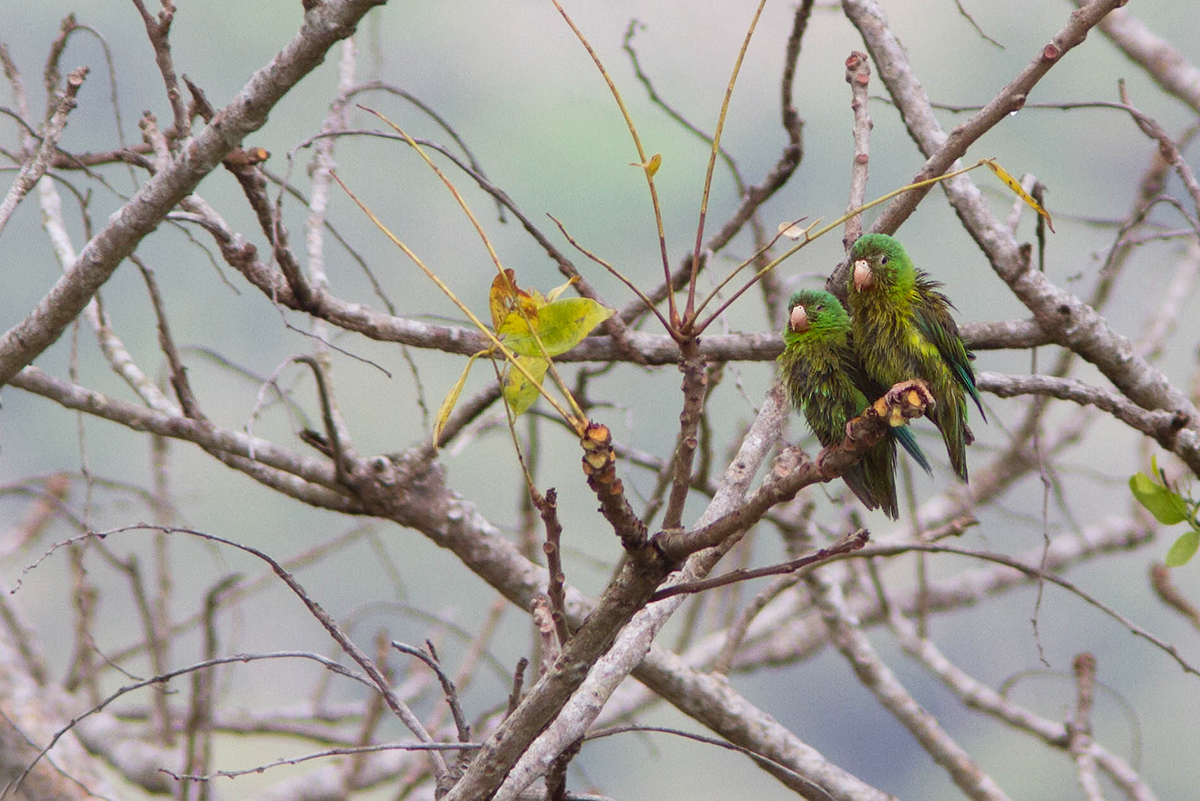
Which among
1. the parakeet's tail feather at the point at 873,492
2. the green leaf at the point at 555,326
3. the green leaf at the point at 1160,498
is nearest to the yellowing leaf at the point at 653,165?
the green leaf at the point at 555,326

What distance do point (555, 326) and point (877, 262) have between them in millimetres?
1094

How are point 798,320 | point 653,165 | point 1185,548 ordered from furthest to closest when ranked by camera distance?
1. point 1185,548
2. point 798,320
3. point 653,165

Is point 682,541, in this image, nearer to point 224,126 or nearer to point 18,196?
point 224,126

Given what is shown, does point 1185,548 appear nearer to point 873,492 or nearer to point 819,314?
point 873,492

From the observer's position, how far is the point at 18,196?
85.4 inches

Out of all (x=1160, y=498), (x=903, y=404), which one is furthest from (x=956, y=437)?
(x=903, y=404)

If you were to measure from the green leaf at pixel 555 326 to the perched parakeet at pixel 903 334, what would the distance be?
3.41ft

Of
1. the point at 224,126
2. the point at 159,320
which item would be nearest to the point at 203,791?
the point at 159,320

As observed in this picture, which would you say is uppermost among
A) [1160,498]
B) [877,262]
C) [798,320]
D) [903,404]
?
[1160,498]

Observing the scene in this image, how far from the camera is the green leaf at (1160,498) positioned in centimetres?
232

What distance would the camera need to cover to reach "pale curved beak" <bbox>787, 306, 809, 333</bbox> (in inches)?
83.0

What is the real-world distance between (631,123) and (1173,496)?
1666 mm

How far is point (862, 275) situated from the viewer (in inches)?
85.0

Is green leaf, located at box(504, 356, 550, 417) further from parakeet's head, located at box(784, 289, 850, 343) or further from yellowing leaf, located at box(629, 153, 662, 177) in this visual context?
parakeet's head, located at box(784, 289, 850, 343)
